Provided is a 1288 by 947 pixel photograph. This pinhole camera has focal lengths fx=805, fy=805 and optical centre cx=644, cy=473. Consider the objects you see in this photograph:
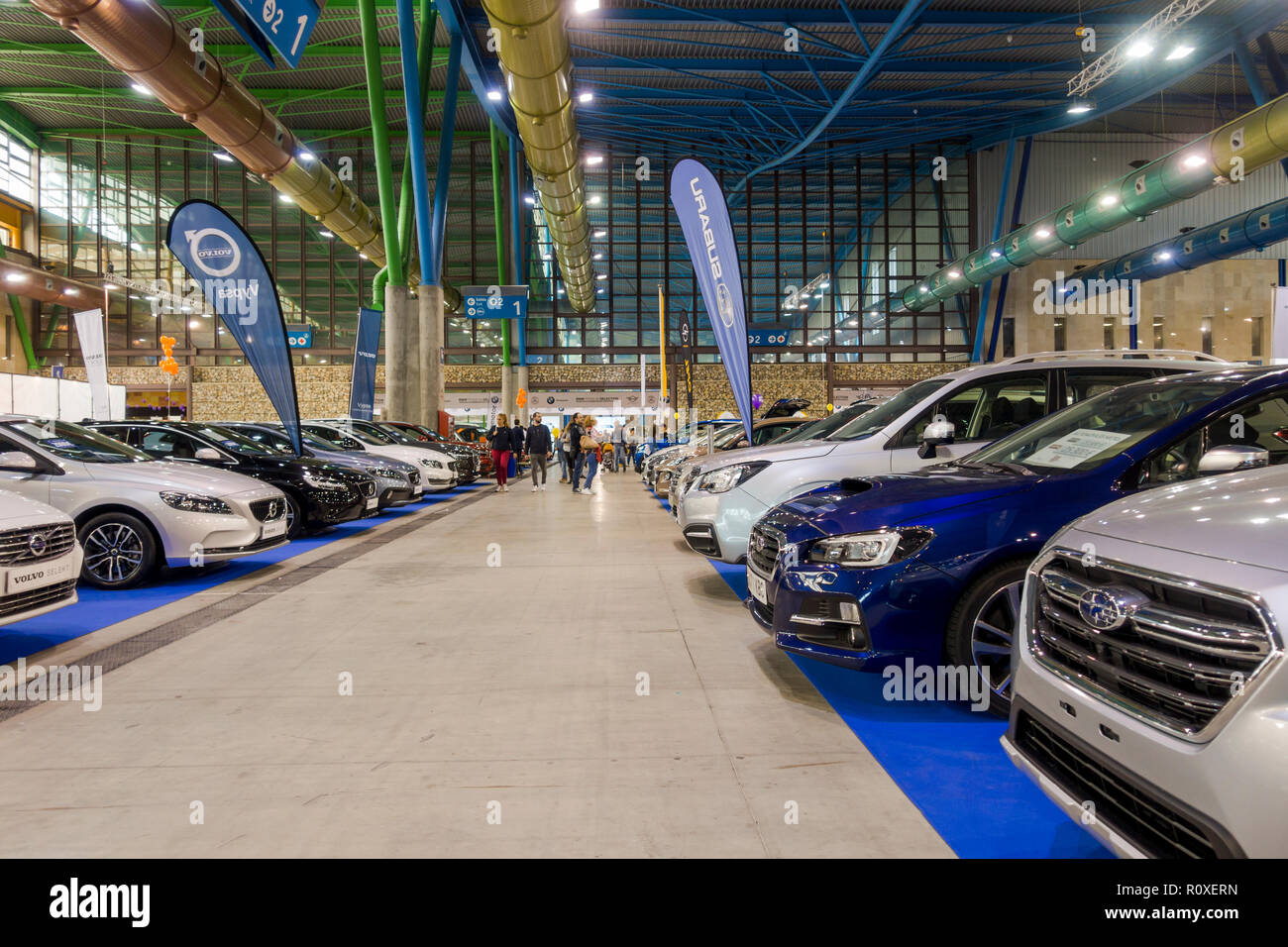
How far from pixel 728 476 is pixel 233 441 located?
22.9ft

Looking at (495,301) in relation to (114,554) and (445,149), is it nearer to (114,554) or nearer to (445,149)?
(445,149)

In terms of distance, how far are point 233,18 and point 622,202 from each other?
28305mm

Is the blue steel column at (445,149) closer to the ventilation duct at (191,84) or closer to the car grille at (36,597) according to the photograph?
the ventilation duct at (191,84)

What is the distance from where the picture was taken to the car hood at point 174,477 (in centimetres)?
667

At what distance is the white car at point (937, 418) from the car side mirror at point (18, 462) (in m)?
5.27

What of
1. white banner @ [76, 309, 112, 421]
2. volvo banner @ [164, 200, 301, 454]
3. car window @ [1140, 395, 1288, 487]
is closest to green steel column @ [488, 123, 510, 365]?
white banner @ [76, 309, 112, 421]

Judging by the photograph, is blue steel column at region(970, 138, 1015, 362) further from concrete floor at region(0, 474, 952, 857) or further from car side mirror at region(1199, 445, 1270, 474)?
car side mirror at region(1199, 445, 1270, 474)

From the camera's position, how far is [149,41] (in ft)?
35.0

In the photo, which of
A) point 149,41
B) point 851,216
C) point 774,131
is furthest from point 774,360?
point 149,41

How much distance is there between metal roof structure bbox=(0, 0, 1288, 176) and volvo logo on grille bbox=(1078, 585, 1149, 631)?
20.2m

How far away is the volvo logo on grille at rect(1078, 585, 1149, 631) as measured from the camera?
1980 millimetres

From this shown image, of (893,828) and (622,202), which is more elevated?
(622,202)

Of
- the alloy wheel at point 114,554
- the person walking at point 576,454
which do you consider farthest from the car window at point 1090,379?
the person walking at point 576,454
